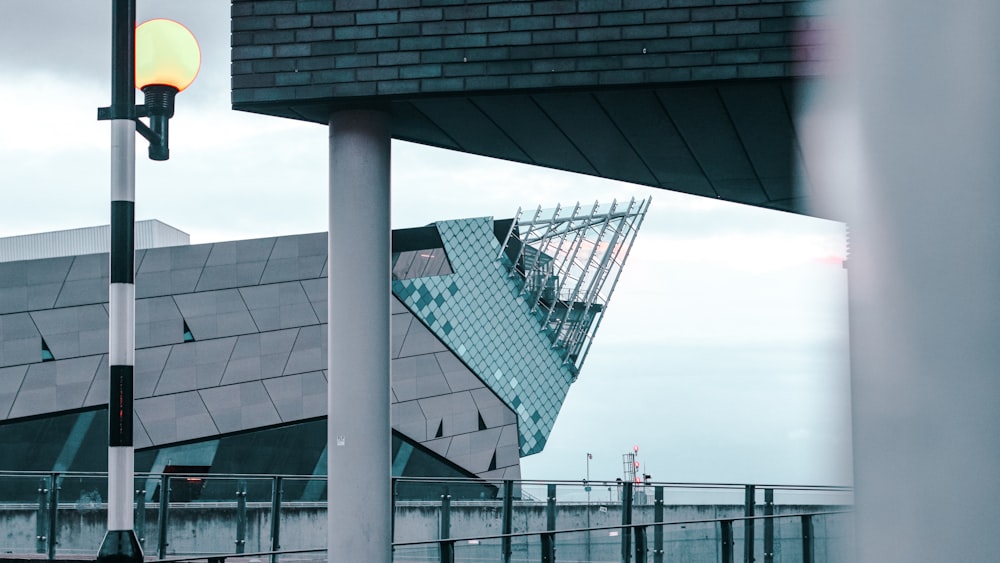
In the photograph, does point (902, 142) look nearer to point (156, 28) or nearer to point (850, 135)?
point (850, 135)

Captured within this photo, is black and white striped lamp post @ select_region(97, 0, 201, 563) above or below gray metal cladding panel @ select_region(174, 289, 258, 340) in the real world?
below

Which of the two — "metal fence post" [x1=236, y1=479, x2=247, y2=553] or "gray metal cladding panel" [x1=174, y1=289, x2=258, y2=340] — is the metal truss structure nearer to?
"gray metal cladding panel" [x1=174, y1=289, x2=258, y2=340]

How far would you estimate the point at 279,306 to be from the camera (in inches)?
1321

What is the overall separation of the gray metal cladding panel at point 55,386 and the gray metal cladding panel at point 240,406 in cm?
342

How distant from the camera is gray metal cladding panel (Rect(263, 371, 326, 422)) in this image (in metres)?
33.2

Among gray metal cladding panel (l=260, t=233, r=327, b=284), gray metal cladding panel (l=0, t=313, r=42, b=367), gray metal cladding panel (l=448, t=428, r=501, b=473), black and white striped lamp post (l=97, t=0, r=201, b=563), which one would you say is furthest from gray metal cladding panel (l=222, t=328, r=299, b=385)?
black and white striped lamp post (l=97, t=0, r=201, b=563)

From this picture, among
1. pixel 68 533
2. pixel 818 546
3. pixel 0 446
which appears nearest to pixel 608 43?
pixel 818 546

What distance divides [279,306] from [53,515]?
→ 18880 mm

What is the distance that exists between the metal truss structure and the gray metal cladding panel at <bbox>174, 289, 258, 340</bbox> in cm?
1540

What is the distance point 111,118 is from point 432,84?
3.13m

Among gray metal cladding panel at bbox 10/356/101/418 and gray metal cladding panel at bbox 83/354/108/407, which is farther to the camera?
gray metal cladding panel at bbox 83/354/108/407

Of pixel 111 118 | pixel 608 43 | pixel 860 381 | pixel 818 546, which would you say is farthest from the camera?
pixel 818 546

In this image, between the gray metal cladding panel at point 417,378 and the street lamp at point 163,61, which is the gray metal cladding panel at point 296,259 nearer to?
the gray metal cladding panel at point 417,378

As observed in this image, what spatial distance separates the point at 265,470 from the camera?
33.1 metres
